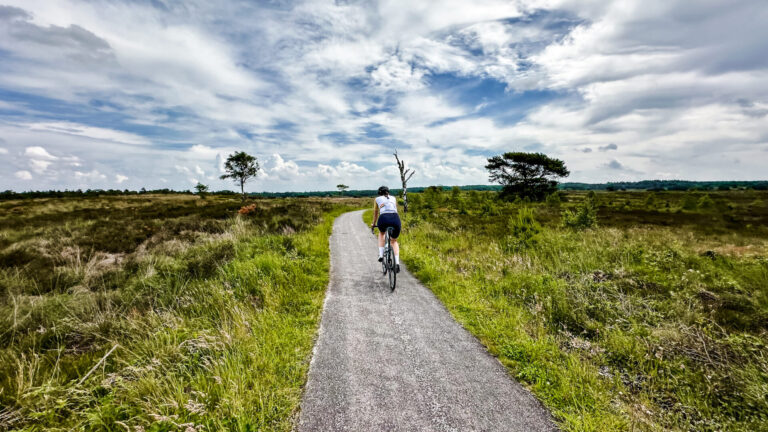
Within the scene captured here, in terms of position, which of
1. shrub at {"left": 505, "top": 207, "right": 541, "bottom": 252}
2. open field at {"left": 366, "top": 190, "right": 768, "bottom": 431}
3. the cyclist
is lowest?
open field at {"left": 366, "top": 190, "right": 768, "bottom": 431}

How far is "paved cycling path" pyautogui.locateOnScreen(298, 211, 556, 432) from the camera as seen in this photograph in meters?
3.08

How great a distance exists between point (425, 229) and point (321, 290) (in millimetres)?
9654

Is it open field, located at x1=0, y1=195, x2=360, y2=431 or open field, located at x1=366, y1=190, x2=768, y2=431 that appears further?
open field, located at x1=366, y1=190, x2=768, y2=431

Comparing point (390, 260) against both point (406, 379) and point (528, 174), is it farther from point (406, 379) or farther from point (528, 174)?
point (528, 174)

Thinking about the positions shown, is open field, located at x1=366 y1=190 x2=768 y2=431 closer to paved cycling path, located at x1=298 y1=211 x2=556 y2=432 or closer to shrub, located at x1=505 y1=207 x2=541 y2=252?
paved cycling path, located at x1=298 y1=211 x2=556 y2=432

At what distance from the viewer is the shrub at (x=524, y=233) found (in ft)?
36.5

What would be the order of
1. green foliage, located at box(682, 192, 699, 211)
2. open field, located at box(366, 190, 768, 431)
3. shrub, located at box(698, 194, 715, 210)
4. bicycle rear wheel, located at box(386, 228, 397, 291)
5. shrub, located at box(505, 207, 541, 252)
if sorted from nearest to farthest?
open field, located at box(366, 190, 768, 431) < bicycle rear wheel, located at box(386, 228, 397, 291) < shrub, located at box(505, 207, 541, 252) < shrub, located at box(698, 194, 715, 210) < green foliage, located at box(682, 192, 699, 211)

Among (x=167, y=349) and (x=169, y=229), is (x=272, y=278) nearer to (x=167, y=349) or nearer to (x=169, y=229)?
(x=167, y=349)

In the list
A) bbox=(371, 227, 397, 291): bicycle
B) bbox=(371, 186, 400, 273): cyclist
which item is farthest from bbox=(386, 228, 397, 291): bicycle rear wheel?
bbox=(371, 186, 400, 273): cyclist

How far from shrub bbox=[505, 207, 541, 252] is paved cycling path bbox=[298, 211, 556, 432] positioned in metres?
6.48

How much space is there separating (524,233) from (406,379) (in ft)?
31.7

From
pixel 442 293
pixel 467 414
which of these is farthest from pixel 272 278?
pixel 467 414

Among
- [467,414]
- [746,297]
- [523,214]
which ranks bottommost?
[467,414]

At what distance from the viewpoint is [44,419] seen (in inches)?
118
